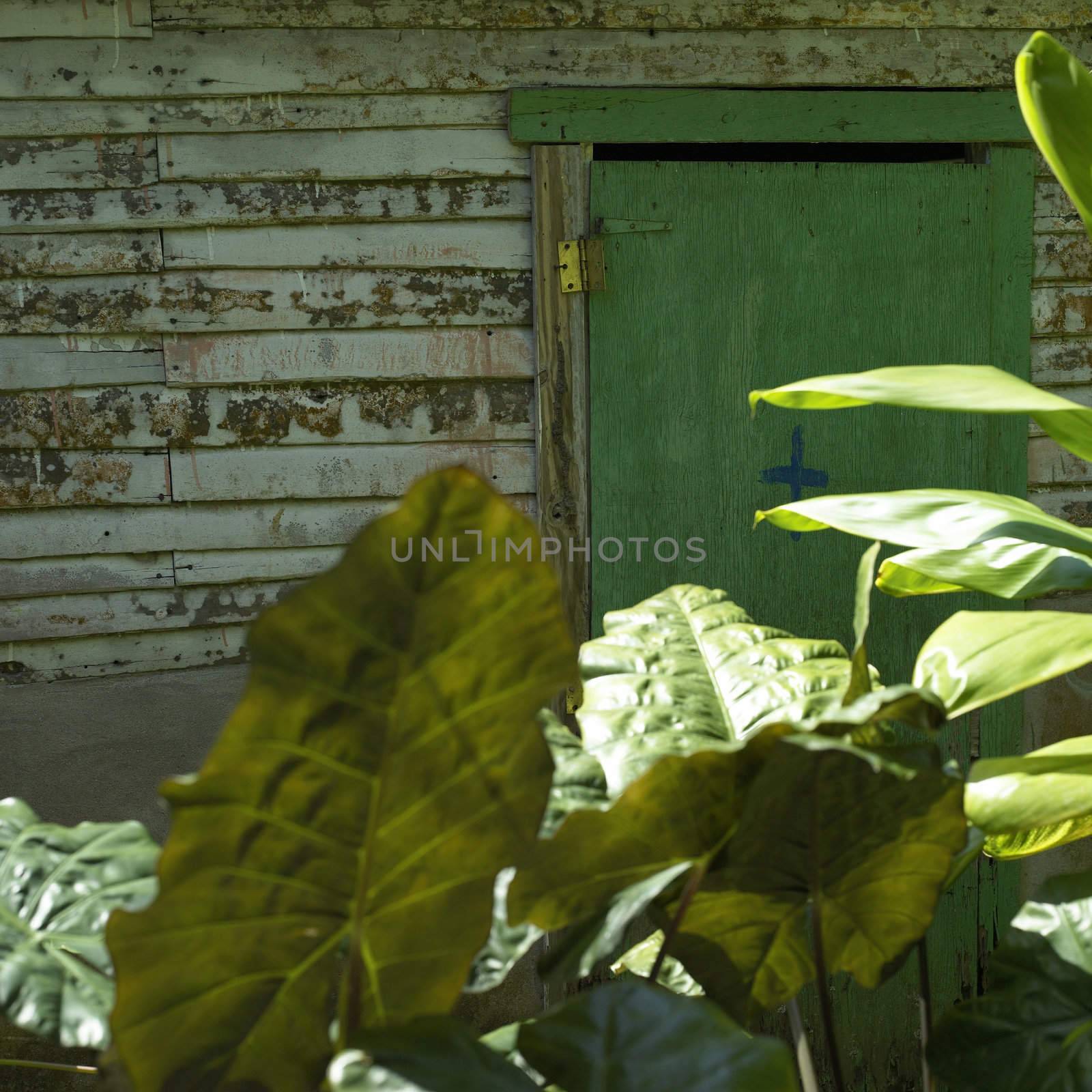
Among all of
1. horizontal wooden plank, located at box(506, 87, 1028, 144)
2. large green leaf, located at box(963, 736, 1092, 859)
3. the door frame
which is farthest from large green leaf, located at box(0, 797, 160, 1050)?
horizontal wooden plank, located at box(506, 87, 1028, 144)

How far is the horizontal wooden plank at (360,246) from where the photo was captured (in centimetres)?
295

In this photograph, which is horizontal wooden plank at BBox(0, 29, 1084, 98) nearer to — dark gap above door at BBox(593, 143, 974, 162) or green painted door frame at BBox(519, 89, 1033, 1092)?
green painted door frame at BBox(519, 89, 1033, 1092)

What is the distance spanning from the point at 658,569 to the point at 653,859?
8.08 ft

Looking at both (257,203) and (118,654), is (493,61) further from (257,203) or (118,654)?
Result: (118,654)

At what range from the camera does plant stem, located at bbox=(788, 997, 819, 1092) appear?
→ 851 millimetres

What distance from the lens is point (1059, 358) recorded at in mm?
3246

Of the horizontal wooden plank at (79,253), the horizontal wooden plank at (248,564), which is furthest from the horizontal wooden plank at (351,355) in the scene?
the horizontal wooden plank at (248,564)

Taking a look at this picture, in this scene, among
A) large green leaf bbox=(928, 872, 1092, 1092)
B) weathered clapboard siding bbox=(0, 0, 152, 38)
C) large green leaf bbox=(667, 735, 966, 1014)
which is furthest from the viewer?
weathered clapboard siding bbox=(0, 0, 152, 38)

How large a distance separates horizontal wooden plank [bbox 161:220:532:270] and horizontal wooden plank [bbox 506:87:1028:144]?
0.29 meters

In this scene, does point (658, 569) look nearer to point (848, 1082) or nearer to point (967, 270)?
point (967, 270)

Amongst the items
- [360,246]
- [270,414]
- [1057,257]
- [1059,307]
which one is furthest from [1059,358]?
[270,414]

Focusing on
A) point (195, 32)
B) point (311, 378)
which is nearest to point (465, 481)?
point (311, 378)

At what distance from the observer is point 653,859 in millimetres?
674

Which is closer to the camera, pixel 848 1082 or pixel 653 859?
pixel 653 859
